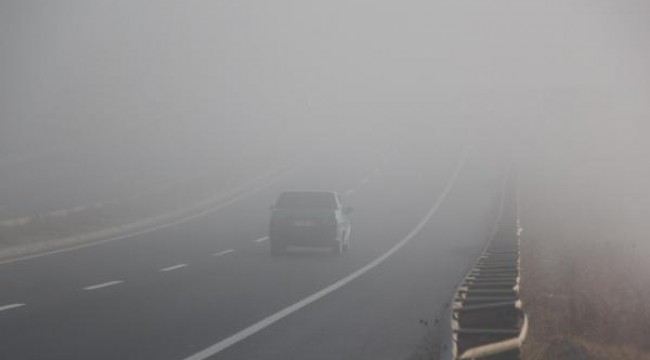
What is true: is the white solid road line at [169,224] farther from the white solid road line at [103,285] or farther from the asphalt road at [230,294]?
the white solid road line at [103,285]

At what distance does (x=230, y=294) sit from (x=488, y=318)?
8131mm

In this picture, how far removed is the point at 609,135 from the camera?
398 ft

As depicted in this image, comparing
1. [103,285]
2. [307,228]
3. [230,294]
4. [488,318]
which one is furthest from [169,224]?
[488,318]

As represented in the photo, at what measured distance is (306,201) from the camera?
29188mm

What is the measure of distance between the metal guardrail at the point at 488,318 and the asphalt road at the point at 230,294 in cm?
91

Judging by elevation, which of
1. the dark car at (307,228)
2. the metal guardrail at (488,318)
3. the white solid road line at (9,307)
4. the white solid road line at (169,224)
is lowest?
the white solid road line at (169,224)

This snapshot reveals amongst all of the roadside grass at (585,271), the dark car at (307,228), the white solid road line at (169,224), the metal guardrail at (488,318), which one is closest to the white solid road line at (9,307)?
the metal guardrail at (488,318)

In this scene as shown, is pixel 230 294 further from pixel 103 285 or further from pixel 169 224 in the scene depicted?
pixel 169 224

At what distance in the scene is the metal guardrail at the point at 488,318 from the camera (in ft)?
30.1

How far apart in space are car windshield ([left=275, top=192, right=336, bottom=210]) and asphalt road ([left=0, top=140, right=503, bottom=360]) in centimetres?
122

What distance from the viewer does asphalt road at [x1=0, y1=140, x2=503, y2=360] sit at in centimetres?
1279

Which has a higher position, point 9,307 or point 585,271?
point 9,307

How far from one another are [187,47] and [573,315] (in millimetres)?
126344

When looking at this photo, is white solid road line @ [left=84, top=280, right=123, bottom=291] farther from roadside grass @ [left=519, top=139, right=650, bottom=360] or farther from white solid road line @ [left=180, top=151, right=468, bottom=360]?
roadside grass @ [left=519, top=139, right=650, bottom=360]
